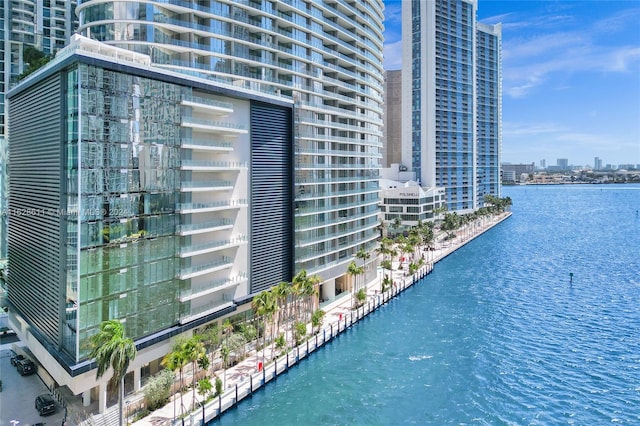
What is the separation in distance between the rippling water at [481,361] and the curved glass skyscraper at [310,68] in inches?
557

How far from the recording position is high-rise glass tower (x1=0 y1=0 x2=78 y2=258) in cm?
8356

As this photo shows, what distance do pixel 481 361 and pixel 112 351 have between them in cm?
3597

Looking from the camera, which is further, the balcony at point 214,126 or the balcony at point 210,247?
the balcony at point 214,126

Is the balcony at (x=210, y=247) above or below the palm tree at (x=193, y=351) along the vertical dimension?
above

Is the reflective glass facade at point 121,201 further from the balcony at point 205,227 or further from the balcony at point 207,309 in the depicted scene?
the balcony at point 207,309

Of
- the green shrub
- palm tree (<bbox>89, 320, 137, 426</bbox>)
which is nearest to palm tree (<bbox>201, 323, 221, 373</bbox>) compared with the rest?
the green shrub

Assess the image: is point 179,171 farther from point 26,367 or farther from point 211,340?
point 26,367

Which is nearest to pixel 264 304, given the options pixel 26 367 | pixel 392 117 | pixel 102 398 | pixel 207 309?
pixel 207 309

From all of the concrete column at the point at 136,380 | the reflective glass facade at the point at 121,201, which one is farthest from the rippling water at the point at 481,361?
the reflective glass facade at the point at 121,201

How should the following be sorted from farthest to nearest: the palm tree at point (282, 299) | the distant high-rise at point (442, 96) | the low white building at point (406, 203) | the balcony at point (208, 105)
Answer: the distant high-rise at point (442, 96) → the low white building at point (406, 203) → the palm tree at point (282, 299) → the balcony at point (208, 105)

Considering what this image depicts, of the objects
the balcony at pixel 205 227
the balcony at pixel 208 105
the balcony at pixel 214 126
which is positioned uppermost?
the balcony at pixel 208 105

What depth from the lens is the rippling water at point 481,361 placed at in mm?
37719

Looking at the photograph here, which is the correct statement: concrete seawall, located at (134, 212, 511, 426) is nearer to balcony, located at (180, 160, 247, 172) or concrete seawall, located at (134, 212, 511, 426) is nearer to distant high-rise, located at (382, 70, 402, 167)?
balcony, located at (180, 160, 247, 172)

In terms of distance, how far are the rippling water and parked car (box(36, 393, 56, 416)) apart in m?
12.5
